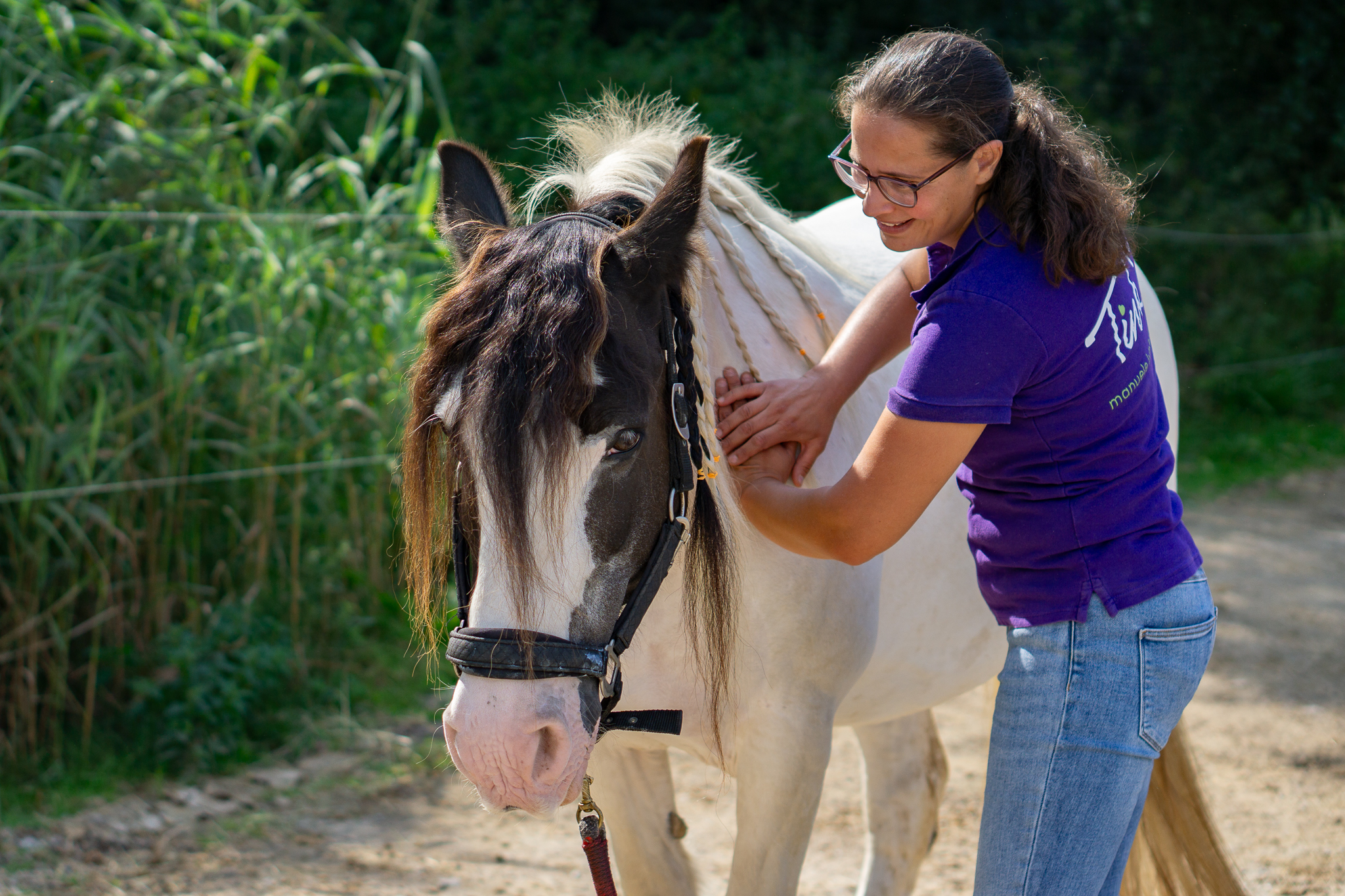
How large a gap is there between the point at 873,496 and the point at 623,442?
35 centimetres

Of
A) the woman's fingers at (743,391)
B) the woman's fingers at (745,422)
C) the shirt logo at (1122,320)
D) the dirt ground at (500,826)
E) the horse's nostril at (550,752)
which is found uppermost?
the shirt logo at (1122,320)

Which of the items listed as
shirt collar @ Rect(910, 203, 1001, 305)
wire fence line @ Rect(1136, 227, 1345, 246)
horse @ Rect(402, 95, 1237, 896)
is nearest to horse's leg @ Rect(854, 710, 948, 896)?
horse @ Rect(402, 95, 1237, 896)

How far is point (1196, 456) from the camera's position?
741 cm

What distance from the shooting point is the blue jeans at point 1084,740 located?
146 cm

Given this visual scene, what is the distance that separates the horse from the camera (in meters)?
1.40

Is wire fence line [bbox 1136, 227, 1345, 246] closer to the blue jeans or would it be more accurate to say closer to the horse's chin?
the blue jeans

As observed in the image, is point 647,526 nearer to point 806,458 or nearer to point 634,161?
point 806,458

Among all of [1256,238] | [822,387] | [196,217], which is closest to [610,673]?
[822,387]

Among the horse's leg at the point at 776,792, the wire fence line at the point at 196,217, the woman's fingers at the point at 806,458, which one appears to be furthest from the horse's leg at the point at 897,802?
the wire fence line at the point at 196,217

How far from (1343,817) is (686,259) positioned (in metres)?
2.92

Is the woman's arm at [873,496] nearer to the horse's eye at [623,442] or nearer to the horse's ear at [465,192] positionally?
the horse's eye at [623,442]

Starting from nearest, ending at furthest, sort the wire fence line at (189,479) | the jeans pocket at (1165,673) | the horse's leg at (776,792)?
the jeans pocket at (1165,673) → the horse's leg at (776,792) → the wire fence line at (189,479)

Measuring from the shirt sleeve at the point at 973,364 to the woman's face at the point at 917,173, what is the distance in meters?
0.17

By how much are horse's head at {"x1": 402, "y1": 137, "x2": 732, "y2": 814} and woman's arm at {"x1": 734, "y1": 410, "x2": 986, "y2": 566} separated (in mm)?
191
